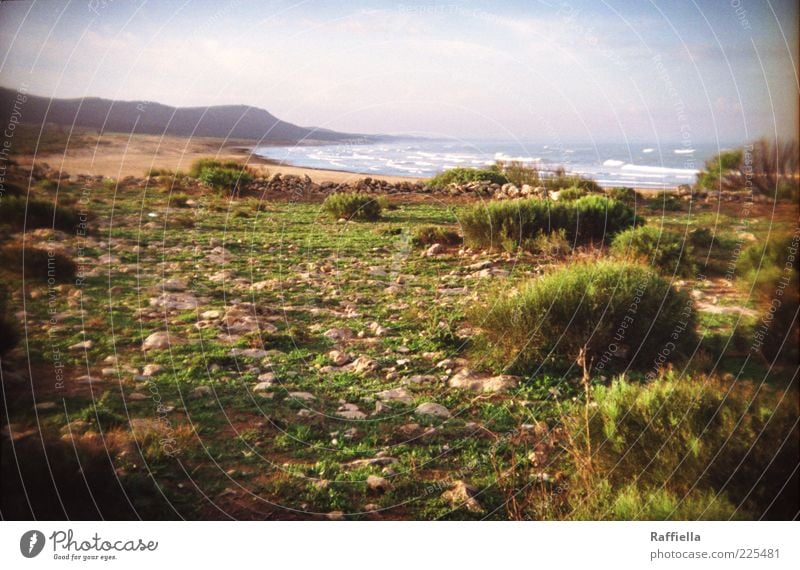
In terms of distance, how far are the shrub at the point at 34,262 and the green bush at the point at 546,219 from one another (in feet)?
12.2

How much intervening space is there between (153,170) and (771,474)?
5.68m

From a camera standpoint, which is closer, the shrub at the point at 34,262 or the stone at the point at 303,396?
the stone at the point at 303,396

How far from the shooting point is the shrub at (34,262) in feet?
17.5

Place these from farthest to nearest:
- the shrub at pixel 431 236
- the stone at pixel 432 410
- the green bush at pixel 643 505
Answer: the shrub at pixel 431 236 < the stone at pixel 432 410 < the green bush at pixel 643 505

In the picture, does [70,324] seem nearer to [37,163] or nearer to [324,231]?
[37,163]

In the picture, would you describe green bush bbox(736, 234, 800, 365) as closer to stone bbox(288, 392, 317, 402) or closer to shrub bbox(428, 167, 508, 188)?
shrub bbox(428, 167, 508, 188)

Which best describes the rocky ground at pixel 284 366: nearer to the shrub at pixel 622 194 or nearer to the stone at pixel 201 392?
the stone at pixel 201 392

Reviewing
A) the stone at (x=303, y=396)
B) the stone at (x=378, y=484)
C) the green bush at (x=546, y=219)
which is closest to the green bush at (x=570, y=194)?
the green bush at (x=546, y=219)

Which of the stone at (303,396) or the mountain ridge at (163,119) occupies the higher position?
the mountain ridge at (163,119)

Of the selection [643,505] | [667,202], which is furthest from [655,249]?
[643,505]

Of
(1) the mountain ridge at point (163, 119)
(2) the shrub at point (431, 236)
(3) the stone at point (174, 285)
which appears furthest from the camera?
(2) the shrub at point (431, 236)

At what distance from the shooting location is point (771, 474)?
15.5 feet

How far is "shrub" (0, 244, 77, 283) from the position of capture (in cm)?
532

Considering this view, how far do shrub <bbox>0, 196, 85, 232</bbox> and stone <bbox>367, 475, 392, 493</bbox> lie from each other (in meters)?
3.40
